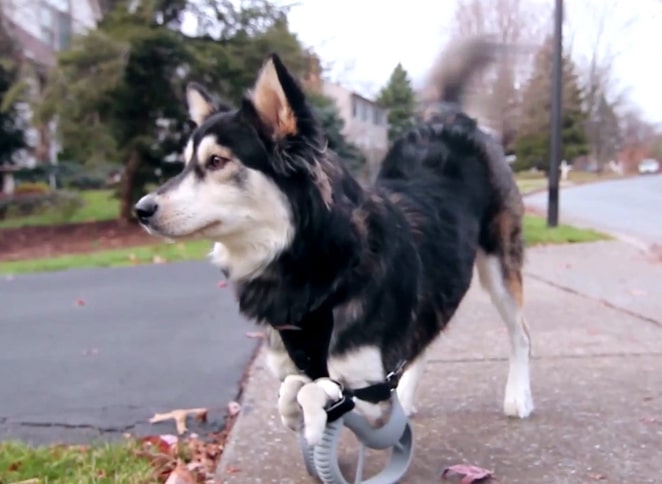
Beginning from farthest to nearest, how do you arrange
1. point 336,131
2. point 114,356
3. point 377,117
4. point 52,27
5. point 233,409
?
point 52,27 → point 377,117 → point 336,131 → point 114,356 → point 233,409

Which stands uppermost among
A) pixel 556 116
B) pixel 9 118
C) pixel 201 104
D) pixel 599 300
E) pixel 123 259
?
pixel 9 118

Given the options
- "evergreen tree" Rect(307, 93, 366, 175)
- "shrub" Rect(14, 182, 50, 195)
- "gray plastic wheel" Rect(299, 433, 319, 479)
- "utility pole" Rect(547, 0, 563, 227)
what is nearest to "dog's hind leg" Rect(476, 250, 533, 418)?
"gray plastic wheel" Rect(299, 433, 319, 479)

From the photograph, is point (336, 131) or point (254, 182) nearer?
point (254, 182)

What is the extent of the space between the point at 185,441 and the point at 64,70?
13.4 meters

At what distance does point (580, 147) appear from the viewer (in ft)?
160

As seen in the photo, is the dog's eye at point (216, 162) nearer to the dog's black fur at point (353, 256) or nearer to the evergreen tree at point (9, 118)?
the dog's black fur at point (353, 256)

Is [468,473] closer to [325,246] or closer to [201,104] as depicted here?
[325,246]

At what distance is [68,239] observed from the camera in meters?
16.7

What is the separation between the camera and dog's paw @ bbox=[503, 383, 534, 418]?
12.8 feet

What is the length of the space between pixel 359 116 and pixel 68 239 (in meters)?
15.6

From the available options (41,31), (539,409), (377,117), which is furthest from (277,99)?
(41,31)

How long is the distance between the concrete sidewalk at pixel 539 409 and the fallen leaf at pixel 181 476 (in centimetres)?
14

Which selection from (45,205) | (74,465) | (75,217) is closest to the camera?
(74,465)

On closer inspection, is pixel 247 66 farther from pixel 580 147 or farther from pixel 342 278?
pixel 580 147
